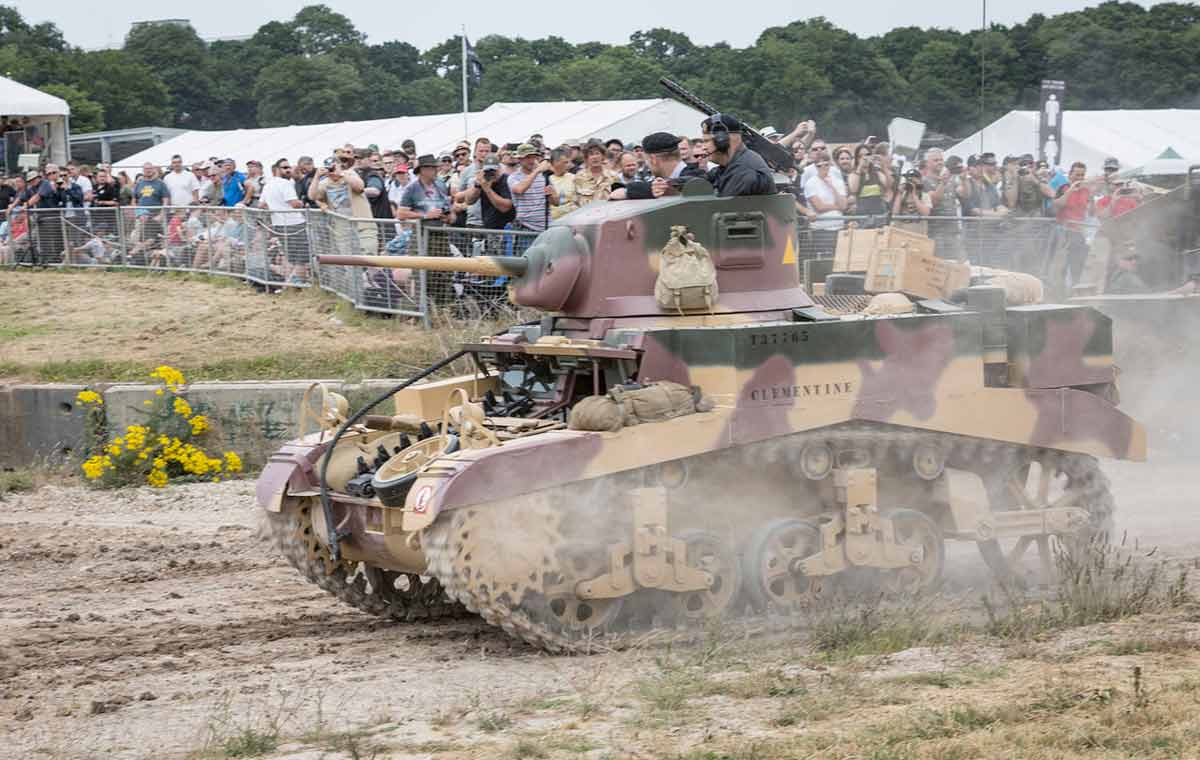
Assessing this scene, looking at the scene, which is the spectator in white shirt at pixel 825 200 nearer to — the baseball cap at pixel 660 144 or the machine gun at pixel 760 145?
the machine gun at pixel 760 145

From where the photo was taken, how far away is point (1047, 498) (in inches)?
487

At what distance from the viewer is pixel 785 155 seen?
12.5m

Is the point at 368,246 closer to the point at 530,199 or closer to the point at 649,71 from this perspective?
the point at 530,199

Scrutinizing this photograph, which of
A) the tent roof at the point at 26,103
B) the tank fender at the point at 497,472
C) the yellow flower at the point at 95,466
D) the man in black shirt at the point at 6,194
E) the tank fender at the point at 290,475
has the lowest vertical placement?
the yellow flower at the point at 95,466

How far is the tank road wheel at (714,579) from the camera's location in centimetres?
1061

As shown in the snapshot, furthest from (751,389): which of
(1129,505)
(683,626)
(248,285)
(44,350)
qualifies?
(248,285)

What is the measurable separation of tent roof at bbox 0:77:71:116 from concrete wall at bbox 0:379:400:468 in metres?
16.9

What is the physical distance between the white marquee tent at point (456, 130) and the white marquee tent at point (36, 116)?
9.13 ft

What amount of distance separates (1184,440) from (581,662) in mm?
10373

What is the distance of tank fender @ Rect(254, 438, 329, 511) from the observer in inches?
432

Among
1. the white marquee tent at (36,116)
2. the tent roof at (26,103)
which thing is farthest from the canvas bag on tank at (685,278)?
the tent roof at (26,103)

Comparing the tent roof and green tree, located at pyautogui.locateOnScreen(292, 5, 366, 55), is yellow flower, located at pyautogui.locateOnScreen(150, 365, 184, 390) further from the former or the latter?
green tree, located at pyautogui.locateOnScreen(292, 5, 366, 55)

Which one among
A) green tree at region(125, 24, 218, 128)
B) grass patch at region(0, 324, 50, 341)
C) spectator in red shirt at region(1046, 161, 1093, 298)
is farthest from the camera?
green tree at region(125, 24, 218, 128)

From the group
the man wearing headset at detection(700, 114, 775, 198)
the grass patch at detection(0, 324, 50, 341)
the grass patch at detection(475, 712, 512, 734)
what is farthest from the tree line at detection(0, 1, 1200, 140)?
the grass patch at detection(0, 324, 50, 341)
